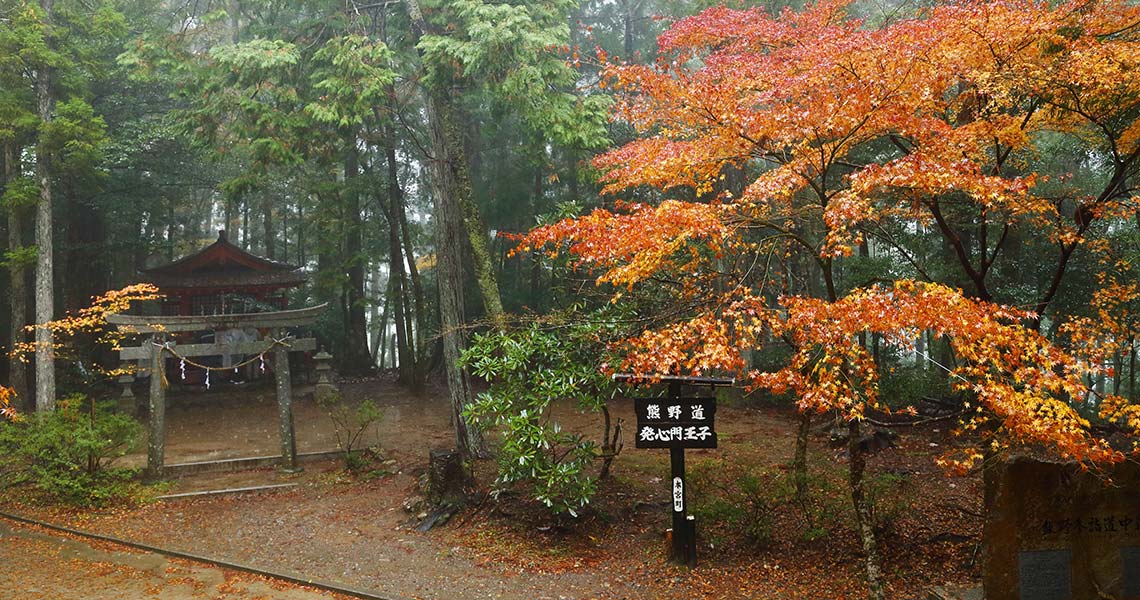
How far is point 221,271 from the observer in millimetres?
18766

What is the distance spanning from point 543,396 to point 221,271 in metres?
14.1

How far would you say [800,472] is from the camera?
27.5 feet

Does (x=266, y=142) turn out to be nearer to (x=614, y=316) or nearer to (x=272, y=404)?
(x=614, y=316)

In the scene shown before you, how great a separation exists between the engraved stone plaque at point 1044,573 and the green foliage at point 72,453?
10849 millimetres

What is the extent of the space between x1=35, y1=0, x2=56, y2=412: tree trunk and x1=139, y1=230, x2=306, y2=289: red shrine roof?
5.15 meters

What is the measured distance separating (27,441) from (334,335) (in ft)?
41.1

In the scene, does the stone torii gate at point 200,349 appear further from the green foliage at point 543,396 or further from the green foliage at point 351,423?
the green foliage at point 543,396

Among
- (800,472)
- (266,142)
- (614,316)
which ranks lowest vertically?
(800,472)

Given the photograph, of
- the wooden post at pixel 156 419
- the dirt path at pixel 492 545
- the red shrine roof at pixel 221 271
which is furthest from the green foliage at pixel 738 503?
the red shrine roof at pixel 221 271

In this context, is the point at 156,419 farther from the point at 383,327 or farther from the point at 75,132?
the point at 383,327

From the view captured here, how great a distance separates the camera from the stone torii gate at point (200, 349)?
11.0 metres

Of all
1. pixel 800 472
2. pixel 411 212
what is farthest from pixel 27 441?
pixel 411 212

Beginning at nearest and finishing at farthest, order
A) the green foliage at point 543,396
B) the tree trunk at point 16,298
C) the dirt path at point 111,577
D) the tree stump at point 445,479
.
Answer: the dirt path at point 111,577 < the green foliage at point 543,396 < the tree stump at point 445,479 < the tree trunk at point 16,298

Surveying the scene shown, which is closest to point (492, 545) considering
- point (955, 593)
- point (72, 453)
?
point (955, 593)
